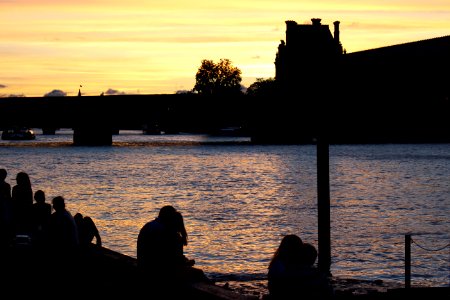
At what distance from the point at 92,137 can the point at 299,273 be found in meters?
168

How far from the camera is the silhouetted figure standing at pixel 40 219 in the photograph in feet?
59.6

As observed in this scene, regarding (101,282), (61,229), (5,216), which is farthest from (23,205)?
(101,282)

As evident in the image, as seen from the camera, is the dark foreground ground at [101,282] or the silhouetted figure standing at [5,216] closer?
the dark foreground ground at [101,282]

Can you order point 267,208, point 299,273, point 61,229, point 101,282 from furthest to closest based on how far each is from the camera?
point 267,208 → point 61,229 → point 101,282 → point 299,273

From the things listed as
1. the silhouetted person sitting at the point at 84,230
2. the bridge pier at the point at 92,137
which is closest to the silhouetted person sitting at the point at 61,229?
the silhouetted person sitting at the point at 84,230

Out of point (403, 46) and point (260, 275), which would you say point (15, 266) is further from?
point (403, 46)

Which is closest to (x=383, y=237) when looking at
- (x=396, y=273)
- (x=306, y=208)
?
(x=396, y=273)

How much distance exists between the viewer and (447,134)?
16700cm

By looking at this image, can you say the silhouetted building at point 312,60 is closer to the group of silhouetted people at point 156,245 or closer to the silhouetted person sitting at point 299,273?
the group of silhouetted people at point 156,245

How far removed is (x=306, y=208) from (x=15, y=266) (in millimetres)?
40696

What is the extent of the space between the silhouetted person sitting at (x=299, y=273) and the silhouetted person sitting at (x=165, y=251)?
3027 millimetres

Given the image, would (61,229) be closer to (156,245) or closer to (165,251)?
(156,245)

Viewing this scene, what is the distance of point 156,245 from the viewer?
15.5 m

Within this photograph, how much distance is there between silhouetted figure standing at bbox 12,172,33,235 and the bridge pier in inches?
6028
